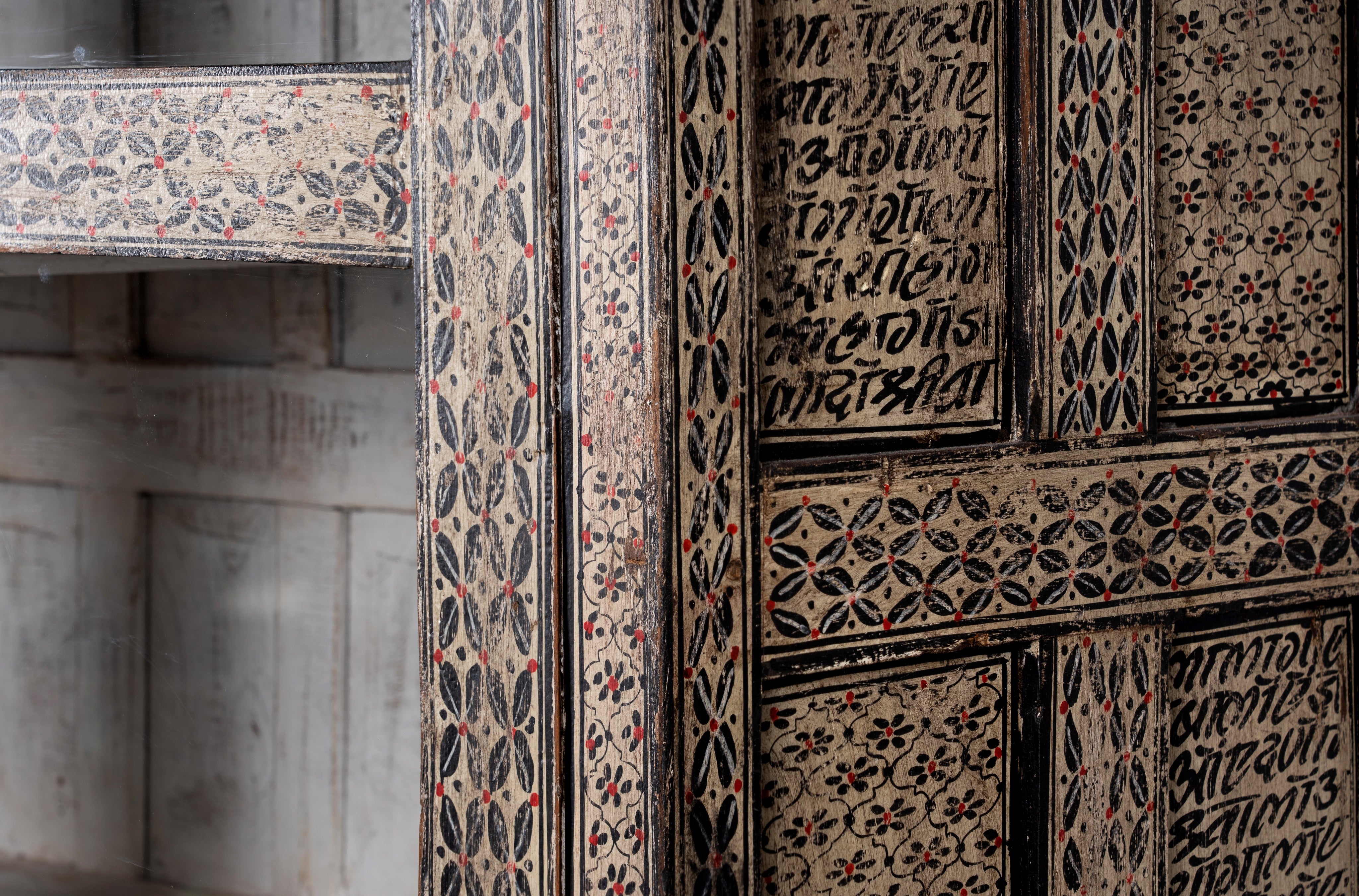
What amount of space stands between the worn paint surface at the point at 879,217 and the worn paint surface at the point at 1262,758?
18.2 inches

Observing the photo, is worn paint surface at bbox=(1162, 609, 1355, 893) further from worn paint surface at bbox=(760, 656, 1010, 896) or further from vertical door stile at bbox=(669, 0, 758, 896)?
vertical door stile at bbox=(669, 0, 758, 896)

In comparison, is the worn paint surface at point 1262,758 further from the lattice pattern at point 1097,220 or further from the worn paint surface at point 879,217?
the worn paint surface at point 879,217

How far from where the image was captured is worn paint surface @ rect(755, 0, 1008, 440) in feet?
3.25

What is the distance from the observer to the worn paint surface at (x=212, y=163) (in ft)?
3.19

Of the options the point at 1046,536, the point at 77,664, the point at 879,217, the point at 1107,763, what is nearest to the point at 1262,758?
the point at 1107,763

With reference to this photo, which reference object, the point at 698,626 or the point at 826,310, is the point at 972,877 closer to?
the point at 698,626

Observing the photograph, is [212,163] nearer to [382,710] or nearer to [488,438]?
[488,438]

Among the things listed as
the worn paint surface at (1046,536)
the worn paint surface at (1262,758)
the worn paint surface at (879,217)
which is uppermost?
the worn paint surface at (879,217)

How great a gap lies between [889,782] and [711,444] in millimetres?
424

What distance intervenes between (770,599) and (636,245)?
1.20 ft

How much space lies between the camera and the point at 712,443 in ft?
3.07

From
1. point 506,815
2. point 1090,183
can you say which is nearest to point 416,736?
point 506,815

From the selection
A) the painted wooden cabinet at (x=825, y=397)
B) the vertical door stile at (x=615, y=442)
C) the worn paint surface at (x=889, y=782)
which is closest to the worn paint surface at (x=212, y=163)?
the painted wooden cabinet at (x=825, y=397)

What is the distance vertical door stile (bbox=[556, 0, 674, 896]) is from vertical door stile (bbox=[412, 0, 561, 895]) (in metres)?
0.02
